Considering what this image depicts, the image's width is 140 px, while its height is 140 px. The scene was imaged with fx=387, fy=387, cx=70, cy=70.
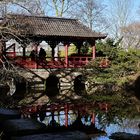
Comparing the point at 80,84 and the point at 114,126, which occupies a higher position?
the point at 80,84

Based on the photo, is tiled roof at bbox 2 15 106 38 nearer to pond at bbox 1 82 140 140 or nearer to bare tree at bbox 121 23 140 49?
pond at bbox 1 82 140 140

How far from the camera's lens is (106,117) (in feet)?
63.8

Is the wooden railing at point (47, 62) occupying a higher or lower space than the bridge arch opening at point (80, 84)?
higher

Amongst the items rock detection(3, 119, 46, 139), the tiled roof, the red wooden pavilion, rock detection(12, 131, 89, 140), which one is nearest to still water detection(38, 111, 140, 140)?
rock detection(3, 119, 46, 139)

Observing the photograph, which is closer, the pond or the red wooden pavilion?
the pond

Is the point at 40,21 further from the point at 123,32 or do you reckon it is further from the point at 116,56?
the point at 123,32

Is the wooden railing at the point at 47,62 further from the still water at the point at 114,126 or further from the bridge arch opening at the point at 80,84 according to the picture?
the still water at the point at 114,126

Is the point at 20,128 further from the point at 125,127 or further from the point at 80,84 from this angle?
the point at 80,84

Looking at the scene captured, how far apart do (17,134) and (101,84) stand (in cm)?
2187

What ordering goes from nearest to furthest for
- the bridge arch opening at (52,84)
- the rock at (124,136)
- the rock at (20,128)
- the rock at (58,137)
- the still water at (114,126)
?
the rock at (58,137) → the rock at (20,128) → the rock at (124,136) → the still water at (114,126) → the bridge arch opening at (52,84)

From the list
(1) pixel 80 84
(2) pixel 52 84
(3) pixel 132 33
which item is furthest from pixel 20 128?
(3) pixel 132 33

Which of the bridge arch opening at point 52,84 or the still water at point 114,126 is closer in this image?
the still water at point 114,126

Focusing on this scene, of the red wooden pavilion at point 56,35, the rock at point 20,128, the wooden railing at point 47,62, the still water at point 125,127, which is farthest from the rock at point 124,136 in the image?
the wooden railing at point 47,62

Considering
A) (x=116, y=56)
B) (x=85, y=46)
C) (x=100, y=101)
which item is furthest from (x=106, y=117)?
(x=85, y=46)
